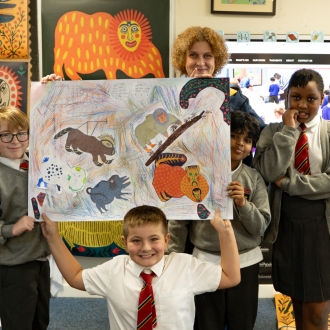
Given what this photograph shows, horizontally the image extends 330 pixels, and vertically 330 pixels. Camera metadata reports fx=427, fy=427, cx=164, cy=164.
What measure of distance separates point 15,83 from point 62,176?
1.58 m

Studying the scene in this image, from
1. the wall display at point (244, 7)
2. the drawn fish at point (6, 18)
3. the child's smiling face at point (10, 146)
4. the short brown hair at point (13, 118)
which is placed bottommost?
the child's smiling face at point (10, 146)

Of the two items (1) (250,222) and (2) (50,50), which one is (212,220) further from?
(2) (50,50)

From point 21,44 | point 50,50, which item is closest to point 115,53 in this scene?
point 50,50

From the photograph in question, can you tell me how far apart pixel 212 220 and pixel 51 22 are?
1965 mm

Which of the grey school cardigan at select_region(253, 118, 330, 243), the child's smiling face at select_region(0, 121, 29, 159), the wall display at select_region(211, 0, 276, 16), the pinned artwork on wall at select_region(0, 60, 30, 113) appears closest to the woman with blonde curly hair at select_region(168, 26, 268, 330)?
the grey school cardigan at select_region(253, 118, 330, 243)

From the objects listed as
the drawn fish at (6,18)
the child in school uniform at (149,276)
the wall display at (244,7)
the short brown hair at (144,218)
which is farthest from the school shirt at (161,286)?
the drawn fish at (6,18)

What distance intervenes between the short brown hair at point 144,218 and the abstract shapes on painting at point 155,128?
0.88 feet

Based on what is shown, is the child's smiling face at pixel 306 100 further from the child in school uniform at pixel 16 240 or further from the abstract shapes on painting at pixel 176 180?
the child in school uniform at pixel 16 240

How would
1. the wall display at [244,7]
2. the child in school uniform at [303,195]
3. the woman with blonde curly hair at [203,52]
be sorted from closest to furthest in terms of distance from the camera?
the child in school uniform at [303,195], the woman with blonde curly hair at [203,52], the wall display at [244,7]

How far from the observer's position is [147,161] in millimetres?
1659

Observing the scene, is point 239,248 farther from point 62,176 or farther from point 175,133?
point 62,176

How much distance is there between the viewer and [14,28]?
9.44 feet

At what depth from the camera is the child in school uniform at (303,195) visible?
182 cm

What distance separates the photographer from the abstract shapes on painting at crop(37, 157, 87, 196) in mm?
1636
